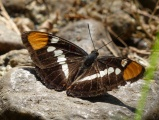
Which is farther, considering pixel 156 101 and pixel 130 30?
pixel 130 30

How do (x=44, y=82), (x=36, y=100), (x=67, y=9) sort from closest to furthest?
(x=36, y=100) → (x=44, y=82) → (x=67, y=9)

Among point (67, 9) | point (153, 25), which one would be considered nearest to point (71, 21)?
point (67, 9)

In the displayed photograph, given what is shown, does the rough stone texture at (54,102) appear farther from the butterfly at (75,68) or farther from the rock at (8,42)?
the rock at (8,42)

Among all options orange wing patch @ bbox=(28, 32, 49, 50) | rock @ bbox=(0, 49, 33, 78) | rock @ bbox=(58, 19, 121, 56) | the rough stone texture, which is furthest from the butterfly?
rock @ bbox=(58, 19, 121, 56)

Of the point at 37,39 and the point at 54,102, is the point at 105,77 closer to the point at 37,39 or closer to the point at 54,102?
the point at 54,102

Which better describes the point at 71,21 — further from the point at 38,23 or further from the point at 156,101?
the point at 156,101

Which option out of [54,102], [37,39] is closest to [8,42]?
[37,39]

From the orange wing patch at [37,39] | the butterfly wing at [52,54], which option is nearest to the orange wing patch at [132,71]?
the butterfly wing at [52,54]
